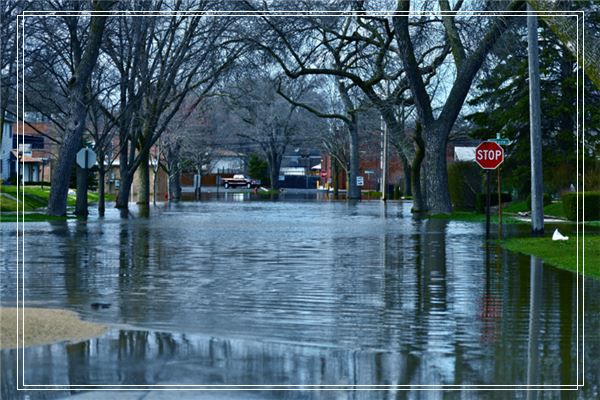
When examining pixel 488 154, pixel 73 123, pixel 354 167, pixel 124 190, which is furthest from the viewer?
pixel 354 167

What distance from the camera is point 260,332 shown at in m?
11.7

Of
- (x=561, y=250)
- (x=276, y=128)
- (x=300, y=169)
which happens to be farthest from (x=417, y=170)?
(x=300, y=169)

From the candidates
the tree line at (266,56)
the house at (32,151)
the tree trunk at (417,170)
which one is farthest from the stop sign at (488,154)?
the house at (32,151)

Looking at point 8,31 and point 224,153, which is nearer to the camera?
point 8,31

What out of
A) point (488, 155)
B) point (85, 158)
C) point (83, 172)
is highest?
point (85, 158)

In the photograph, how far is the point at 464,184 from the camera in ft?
182

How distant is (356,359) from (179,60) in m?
43.4

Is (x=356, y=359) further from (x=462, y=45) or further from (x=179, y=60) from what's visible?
(x=179, y=60)

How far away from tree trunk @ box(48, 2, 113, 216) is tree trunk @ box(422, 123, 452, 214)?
526 inches

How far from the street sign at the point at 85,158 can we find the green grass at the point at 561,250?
2133 centimetres

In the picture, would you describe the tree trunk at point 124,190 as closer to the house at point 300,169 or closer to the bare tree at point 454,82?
the bare tree at point 454,82

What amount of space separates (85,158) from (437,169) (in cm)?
1392

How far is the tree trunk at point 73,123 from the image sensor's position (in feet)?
136

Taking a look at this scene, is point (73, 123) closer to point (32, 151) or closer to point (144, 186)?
point (144, 186)
